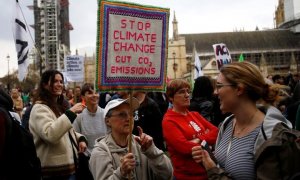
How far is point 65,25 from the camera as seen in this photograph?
92.6 m

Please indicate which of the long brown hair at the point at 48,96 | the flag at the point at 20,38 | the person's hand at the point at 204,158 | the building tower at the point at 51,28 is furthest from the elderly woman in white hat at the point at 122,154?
the building tower at the point at 51,28

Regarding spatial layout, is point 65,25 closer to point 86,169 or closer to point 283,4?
point 283,4

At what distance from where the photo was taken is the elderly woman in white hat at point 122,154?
3.09 meters

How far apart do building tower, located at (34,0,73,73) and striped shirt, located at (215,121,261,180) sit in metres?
86.7

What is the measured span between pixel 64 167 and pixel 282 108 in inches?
163

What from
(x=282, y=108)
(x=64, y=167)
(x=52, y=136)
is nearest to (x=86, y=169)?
(x=64, y=167)

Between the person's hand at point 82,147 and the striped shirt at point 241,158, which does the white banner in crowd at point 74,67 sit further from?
the striped shirt at point 241,158

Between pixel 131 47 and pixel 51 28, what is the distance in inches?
3554

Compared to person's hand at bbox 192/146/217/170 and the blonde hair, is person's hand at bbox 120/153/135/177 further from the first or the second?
the blonde hair

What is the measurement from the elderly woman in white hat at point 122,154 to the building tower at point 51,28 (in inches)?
3385

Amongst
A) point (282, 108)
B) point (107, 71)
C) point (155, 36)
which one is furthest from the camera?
point (282, 108)

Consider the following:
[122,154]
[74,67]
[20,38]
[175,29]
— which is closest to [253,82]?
[122,154]

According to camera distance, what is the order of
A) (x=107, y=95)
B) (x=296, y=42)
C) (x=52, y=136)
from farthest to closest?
(x=296, y=42)
(x=107, y=95)
(x=52, y=136)

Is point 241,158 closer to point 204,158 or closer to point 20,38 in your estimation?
point 204,158
